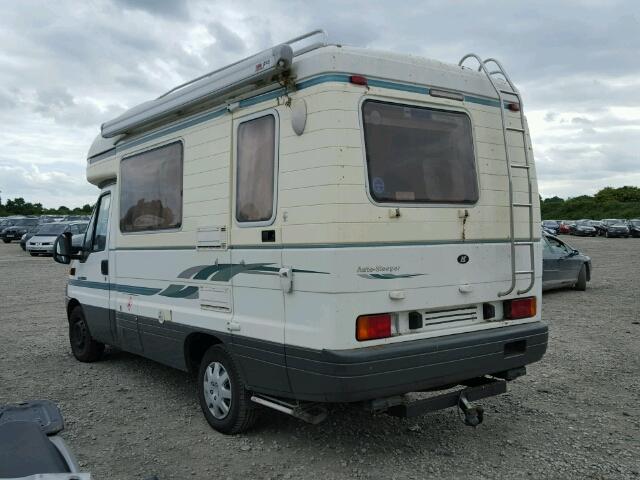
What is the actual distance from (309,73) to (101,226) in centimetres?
374

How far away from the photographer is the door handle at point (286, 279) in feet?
13.9

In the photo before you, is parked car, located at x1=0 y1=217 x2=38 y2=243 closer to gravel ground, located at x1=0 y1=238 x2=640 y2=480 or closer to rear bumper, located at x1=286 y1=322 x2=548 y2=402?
gravel ground, located at x1=0 y1=238 x2=640 y2=480

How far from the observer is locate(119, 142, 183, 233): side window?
5520 mm

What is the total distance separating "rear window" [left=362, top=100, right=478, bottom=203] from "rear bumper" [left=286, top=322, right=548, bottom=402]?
1004mm

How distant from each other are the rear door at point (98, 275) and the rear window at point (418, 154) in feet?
11.6

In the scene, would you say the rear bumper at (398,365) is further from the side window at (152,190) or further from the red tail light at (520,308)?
the side window at (152,190)

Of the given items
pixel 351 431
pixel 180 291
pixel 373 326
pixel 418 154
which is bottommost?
pixel 351 431

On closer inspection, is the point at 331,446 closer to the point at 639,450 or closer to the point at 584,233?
the point at 639,450

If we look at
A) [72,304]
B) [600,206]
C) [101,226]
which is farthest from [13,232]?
[600,206]

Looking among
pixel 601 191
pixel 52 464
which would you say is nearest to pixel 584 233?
pixel 601 191

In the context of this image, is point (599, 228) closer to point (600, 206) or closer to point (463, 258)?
point (600, 206)

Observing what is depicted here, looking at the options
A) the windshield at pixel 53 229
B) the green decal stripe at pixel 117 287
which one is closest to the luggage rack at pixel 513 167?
the green decal stripe at pixel 117 287

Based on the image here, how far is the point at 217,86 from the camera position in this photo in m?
4.86

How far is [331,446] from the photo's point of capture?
474 centimetres
